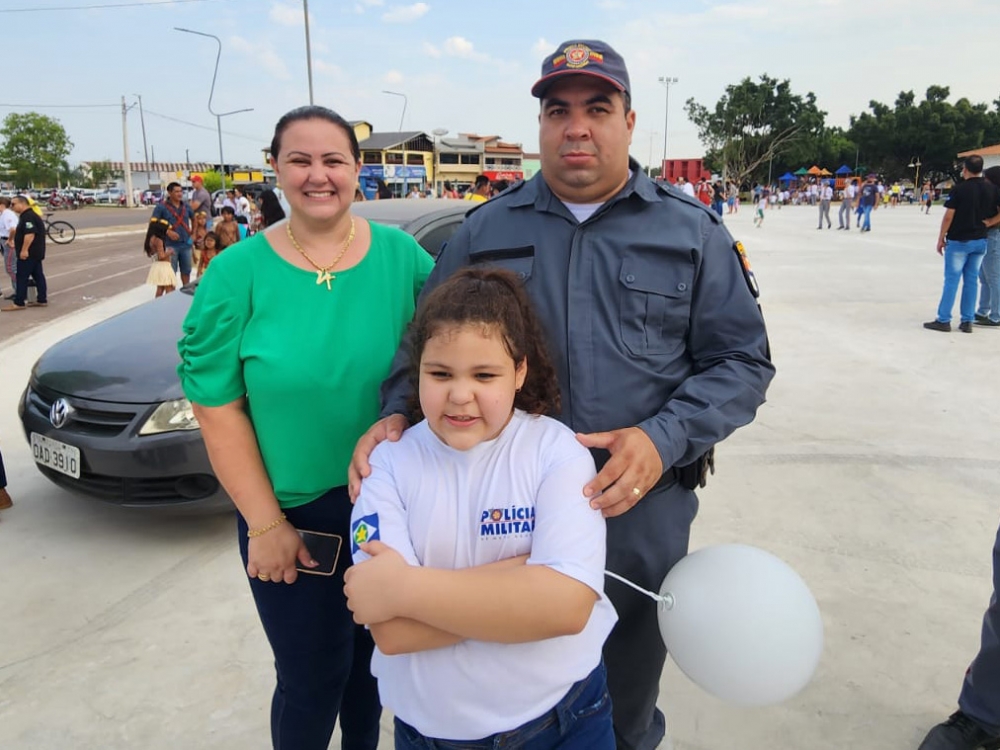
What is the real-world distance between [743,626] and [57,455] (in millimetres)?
3164

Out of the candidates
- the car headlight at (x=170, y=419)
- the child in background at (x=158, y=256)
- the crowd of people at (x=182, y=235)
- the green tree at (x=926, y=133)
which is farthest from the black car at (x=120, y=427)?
the green tree at (x=926, y=133)

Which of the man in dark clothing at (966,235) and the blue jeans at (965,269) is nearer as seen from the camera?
the man in dark clothing at (966,235)

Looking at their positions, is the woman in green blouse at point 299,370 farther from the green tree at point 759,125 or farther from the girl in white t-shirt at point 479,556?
the green tree at point 759,125

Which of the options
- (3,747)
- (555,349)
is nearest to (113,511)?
(3,747)

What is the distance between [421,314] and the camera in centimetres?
133

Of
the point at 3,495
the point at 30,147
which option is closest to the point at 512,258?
the point at 3,495

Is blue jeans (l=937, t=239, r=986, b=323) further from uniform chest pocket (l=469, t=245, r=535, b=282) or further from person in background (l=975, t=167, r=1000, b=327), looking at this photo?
uniform chest pocket (l=469, t=245, r=535, b=282)

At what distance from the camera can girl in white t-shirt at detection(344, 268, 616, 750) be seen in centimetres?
111

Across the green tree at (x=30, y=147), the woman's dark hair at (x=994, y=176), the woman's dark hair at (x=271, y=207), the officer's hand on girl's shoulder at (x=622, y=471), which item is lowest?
the officer's hand on girl's shoulder at (x=622, y=471)

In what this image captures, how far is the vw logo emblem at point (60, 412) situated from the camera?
329 centimetres

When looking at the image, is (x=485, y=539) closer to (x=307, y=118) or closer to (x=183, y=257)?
(x=307, y=118)

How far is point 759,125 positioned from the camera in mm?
62125

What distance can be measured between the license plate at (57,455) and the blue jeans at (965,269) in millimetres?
7688

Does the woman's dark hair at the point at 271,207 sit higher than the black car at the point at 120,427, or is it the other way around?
the woman's dark hair at the point at 271,207
